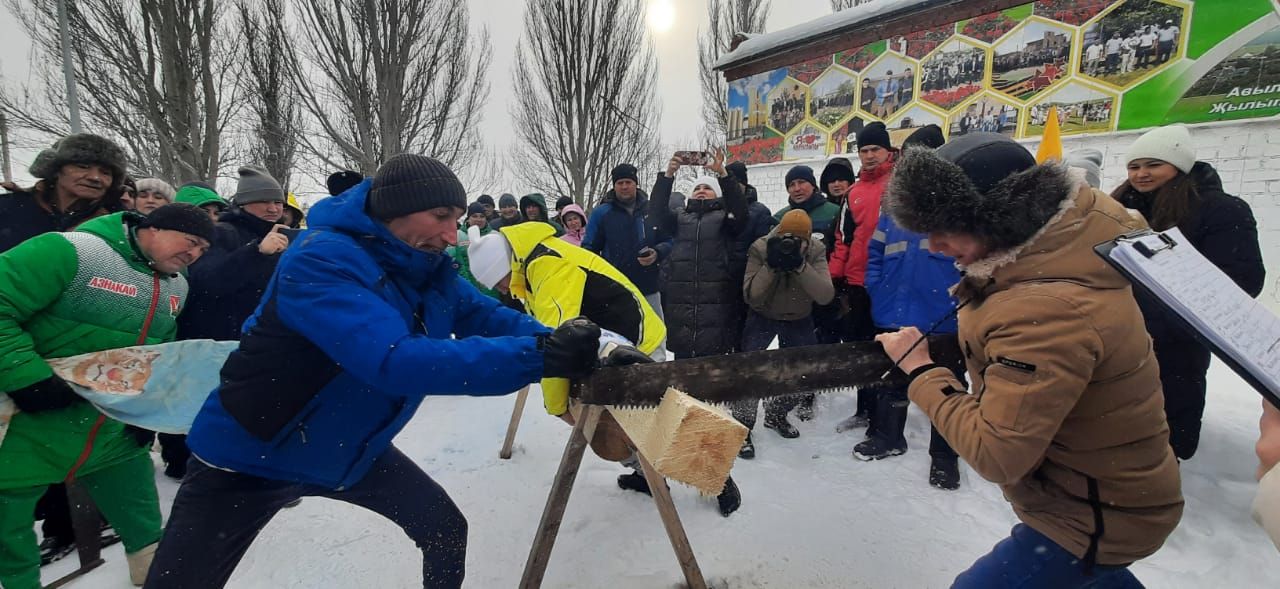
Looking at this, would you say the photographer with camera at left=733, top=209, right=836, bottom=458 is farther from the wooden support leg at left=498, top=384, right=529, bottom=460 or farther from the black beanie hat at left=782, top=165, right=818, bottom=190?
the wooden support leg at left=498, top=384, right=529, bottom=460

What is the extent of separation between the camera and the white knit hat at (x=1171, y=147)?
104 inches

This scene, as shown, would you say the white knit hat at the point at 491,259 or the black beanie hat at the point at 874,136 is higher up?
the black beanie hat at the point at 874,136

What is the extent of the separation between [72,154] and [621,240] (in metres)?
3.67

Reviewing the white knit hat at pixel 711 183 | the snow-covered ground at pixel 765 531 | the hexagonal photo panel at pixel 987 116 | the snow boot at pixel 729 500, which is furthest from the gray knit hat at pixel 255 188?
the hexagonal photo panel at pixel 987 116

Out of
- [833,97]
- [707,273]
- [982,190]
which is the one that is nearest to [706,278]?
[707,273]

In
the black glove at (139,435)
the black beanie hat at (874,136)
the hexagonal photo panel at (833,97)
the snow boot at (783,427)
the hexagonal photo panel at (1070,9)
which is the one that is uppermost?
the hexagonal photo panel at (1070,9)

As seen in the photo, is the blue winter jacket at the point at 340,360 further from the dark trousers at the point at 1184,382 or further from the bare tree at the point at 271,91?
the bare tree at the point at 271,91

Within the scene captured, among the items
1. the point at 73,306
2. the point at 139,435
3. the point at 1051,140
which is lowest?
the point at 139,435

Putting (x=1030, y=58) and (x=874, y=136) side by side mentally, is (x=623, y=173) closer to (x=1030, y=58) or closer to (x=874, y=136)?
(x=874, y=136)

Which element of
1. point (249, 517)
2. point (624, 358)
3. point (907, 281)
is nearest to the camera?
point (249, 517)

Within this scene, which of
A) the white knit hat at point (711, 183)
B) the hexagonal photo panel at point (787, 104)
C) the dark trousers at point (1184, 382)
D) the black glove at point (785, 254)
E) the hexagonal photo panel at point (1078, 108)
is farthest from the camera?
the hexagonal photo panel at point (787, 104)

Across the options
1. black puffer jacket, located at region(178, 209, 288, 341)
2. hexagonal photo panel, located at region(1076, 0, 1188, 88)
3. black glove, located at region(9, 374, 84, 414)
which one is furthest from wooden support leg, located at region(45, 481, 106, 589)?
hexagonal photo panel, located at region(1076, 0, 1188, 88)

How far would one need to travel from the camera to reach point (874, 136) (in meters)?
3.54

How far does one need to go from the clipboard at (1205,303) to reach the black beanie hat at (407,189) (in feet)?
5.60
